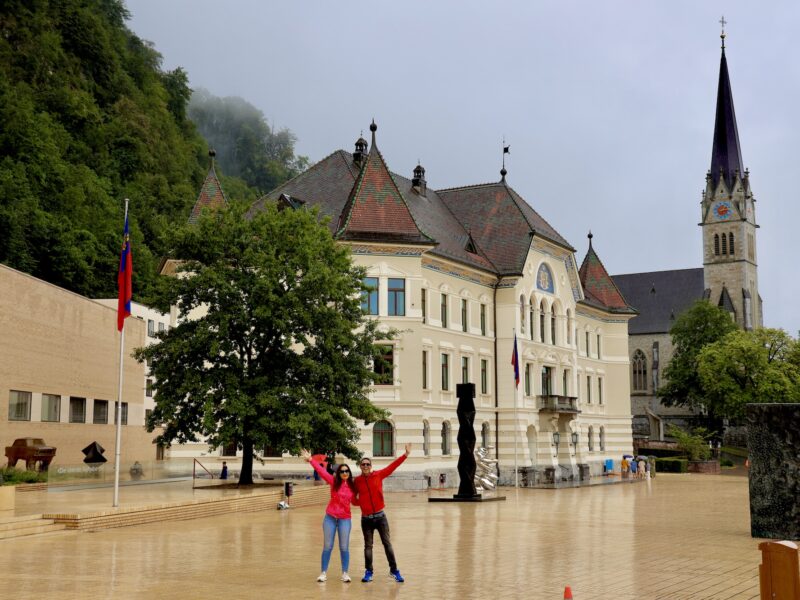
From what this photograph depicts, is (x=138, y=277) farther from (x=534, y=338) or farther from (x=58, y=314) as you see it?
(x=534, y=338)

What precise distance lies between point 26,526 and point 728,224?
355 ft

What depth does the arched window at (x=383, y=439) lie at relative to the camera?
46.1m

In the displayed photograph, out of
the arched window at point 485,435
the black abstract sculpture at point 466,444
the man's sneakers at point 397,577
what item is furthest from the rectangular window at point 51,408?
the man's sneakers at point 397,577

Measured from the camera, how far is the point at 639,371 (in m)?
115

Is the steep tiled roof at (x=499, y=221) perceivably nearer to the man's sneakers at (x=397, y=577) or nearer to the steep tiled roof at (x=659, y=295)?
the man's sneakers at (x=397, y=577)

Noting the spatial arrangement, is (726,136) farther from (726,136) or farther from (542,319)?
(542,319)

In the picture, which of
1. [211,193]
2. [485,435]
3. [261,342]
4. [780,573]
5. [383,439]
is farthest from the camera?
[485,435]

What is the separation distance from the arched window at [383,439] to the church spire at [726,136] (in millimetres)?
84076

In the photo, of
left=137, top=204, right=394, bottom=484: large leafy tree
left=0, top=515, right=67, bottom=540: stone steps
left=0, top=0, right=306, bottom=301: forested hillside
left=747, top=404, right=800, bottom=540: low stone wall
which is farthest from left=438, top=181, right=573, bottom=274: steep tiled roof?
left=0, top=515, right=67, bottom=540: stone steps

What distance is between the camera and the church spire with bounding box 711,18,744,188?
4560 inches

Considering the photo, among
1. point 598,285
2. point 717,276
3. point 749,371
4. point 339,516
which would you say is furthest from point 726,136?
point 339,516

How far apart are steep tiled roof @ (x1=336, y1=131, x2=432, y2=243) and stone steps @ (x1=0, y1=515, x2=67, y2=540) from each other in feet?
84.0

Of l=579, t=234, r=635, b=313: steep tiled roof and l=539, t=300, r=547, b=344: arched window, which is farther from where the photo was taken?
l=579, t=234, r=635, b=313: steep tiled roof

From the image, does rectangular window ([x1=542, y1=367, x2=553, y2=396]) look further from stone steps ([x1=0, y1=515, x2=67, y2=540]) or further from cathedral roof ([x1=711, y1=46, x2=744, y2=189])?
cathedral roof ([x1=711, y1=46, x2=744, y2=189])
